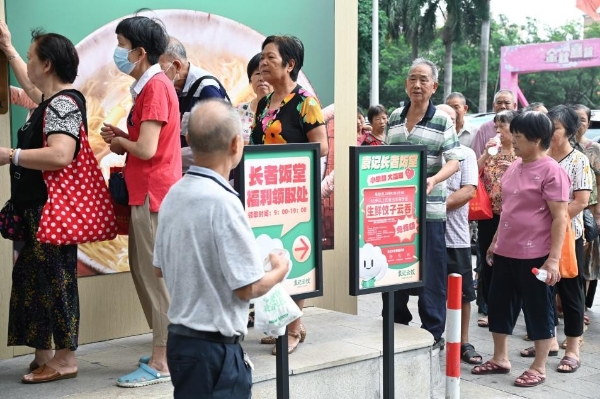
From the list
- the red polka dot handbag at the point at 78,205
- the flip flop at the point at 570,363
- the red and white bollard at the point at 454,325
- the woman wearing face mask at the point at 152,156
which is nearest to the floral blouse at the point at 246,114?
the woman wearing face mask at the point at 152,156

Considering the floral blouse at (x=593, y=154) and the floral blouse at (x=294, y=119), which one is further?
Result: the floral blouse at (x=593, y=154)

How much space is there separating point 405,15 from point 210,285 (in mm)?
41490

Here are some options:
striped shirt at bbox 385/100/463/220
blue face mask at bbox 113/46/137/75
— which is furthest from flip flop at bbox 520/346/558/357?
blue face mask at bbox 113/46/137/75

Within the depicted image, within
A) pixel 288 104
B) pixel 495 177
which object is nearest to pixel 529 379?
pixel 495 177

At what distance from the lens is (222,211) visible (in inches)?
114

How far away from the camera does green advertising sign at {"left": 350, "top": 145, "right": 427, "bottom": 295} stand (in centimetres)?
440

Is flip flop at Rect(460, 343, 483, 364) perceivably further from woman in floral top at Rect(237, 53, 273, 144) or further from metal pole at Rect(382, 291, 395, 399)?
woman in floral top at Rect(237, 53, 273, 144)

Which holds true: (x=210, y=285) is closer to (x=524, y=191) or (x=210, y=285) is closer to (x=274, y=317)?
(x=274, y=317)

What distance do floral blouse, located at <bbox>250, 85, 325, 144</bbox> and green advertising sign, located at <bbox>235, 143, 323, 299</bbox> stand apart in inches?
24.3

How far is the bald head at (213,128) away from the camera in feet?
9.59

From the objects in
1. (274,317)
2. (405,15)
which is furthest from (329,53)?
(405,15)

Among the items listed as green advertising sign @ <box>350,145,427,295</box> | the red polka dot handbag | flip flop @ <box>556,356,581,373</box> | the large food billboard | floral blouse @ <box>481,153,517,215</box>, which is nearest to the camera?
the red polka dot handbag

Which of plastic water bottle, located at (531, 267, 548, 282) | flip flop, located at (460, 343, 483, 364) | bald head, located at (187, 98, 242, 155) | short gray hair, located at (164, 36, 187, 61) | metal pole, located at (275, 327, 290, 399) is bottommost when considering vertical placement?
flip flop, located at (460, 343, 483, 364)

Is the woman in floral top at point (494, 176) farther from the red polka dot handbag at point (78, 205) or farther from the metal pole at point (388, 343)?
the red polka dot handbag at point (78, 205)
